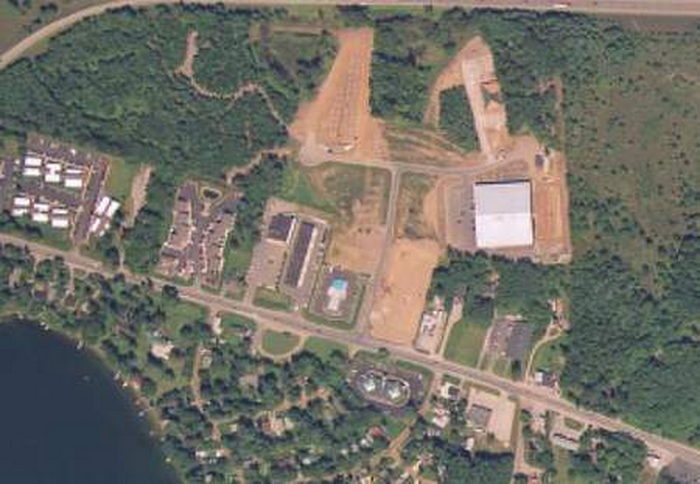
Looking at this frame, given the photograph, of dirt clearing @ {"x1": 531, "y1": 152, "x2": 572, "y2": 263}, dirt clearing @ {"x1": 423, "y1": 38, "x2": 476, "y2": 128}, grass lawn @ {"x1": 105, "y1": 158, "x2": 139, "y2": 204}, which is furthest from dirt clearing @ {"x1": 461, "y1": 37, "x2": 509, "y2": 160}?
grass lawn @ {"x1": 105, "y1": 158, "x2": 139, "y2": 204}

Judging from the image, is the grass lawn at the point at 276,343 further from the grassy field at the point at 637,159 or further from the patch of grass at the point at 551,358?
the grassy field at the point at 637,159

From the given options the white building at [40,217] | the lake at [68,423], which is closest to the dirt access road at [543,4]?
the white building at [40,217]

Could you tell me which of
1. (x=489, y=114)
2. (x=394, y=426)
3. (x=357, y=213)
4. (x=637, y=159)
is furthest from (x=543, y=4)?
(x=394, y=426)

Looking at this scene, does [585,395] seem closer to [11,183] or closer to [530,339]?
[530,339]

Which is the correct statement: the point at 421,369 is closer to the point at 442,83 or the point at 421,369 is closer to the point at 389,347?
the point at 389,347

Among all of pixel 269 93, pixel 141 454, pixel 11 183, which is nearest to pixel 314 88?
pixel 269 93

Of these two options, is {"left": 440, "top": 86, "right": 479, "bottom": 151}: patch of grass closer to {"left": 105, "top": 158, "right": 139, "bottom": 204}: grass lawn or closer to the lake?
{"left": 105, "top": 158, "right": 139, "bottom": 204}: grass lawn

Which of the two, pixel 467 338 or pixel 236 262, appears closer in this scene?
pixel 467 338
